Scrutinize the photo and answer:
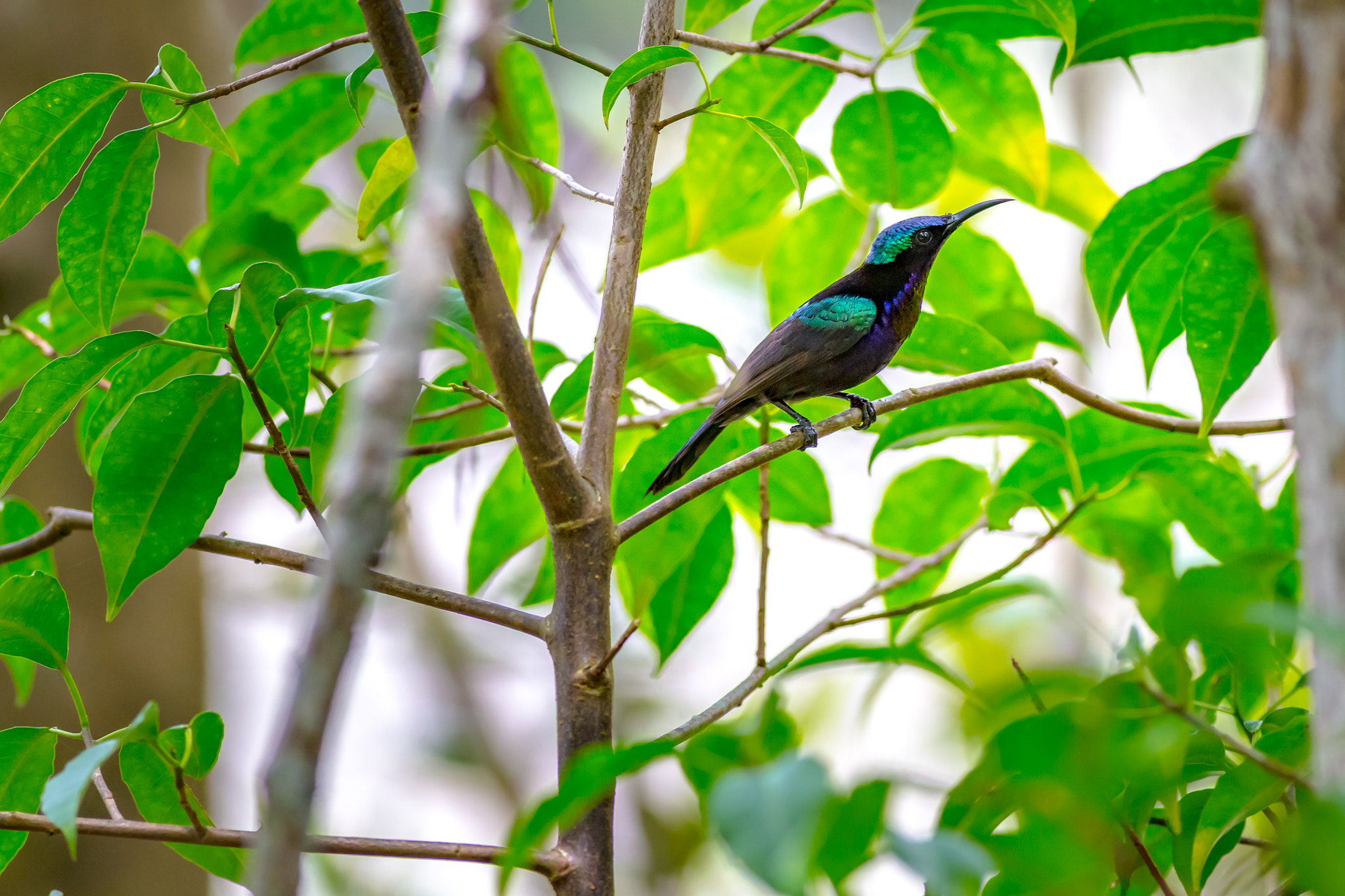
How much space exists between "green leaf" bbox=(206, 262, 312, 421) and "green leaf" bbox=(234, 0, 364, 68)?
638 mm

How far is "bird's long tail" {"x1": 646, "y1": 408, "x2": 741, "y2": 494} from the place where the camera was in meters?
1.98

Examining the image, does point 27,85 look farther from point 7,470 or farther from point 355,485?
point 355,485

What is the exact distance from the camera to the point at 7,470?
152 cm

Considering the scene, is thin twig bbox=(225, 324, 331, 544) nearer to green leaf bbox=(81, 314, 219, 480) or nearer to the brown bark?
green leaf bbox=(81, 314, 219, 480)

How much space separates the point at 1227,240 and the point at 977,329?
45cm

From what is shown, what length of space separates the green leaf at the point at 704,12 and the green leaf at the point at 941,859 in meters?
1.59

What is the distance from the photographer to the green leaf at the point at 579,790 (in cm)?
85

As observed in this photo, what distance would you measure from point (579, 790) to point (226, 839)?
0.60 metres

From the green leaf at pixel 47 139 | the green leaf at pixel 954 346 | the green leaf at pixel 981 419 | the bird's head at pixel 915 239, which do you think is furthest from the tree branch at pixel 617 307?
the bird's head at pixel 915 239

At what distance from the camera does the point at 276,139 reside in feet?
7.11

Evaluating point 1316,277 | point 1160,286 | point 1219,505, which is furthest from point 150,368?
point 1219,505

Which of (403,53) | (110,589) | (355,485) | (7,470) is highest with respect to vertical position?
(403,53)

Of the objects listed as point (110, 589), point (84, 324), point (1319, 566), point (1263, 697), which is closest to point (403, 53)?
point (110, 589)

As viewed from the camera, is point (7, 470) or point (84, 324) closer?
point (7, 470)
